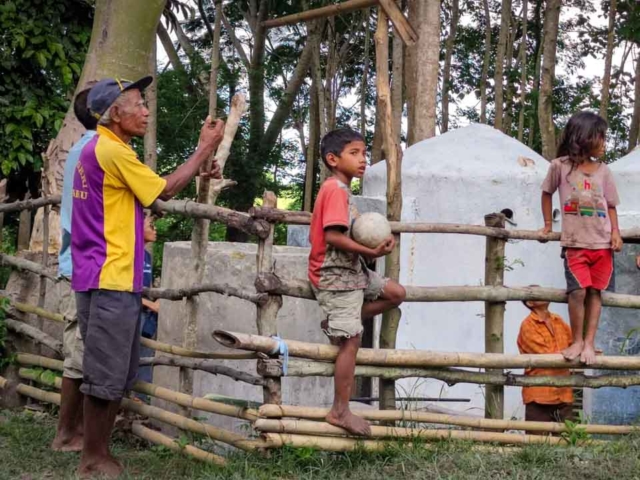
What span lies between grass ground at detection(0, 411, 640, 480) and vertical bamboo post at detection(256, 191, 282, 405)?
27cm

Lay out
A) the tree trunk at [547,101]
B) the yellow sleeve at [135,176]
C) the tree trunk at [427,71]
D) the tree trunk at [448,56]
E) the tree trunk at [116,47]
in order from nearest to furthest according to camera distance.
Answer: the yellow sleeve at [135,176]
the tree trunk at [116,47]
the tree trunk at [427,71]
the tree trunk at [547,101]
the tree trunk at [448,56]

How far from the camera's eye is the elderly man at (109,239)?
12.7 ft

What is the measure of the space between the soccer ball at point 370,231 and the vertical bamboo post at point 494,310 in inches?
34.1

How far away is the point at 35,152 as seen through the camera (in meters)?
9.12

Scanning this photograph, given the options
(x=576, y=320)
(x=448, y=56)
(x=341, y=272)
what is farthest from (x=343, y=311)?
(x=448, y=56)

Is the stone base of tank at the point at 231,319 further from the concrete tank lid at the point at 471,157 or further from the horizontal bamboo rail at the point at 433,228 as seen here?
the concrete tank lid at the point at 471,157

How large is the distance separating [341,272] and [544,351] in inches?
70.4

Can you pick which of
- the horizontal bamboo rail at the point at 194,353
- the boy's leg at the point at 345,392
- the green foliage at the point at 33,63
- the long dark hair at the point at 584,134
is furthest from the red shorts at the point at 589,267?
the green foliage at the point at 33,63

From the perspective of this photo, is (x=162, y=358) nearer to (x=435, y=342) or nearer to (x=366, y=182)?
(x=435, y=342)

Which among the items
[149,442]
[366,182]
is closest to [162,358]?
[149,442]

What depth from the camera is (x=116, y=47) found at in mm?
7391

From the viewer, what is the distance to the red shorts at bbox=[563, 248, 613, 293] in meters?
4.50

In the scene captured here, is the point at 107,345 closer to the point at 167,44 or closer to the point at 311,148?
the point at 311,148

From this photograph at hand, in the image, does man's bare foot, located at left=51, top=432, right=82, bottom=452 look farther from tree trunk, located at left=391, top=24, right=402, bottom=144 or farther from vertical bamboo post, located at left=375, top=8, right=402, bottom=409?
tree trunk, located at left=391, top=24, right=402, bottom=144
